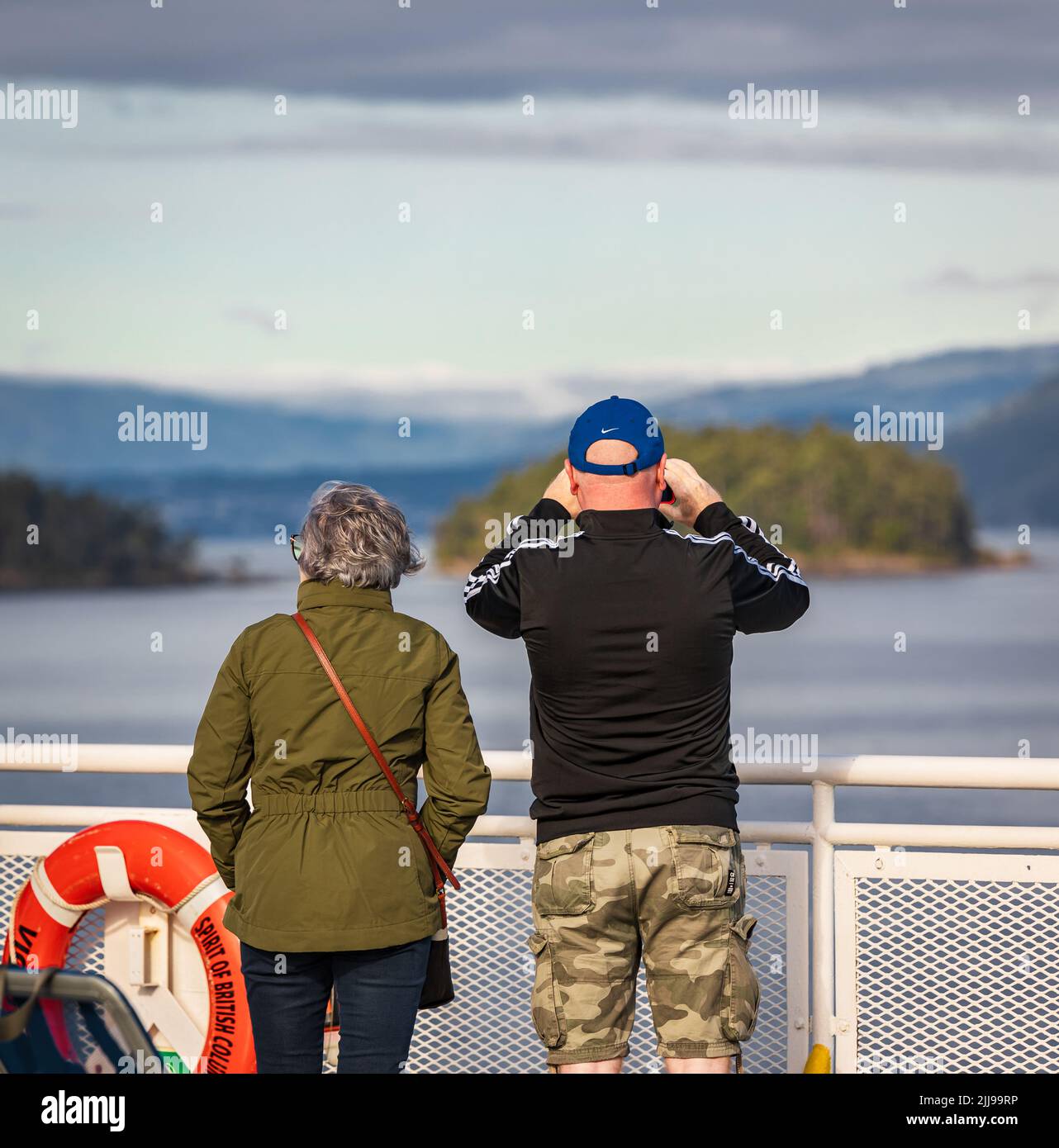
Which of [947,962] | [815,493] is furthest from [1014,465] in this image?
[947,962]

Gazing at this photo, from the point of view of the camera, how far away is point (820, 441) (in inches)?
2680

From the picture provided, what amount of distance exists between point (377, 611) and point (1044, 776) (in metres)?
1.39

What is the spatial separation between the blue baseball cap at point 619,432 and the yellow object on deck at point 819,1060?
4.36 ft

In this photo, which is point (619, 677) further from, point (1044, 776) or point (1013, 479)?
point (1013, 479)

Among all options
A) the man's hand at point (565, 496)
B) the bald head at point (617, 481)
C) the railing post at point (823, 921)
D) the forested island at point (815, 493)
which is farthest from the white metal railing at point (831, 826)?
the forested island at point (815, 493)

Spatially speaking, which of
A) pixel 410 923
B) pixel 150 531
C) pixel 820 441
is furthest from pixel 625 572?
pixel 150 531

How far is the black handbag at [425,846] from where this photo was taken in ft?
7.45

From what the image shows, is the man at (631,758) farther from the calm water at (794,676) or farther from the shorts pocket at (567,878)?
the calm water at (794,676)

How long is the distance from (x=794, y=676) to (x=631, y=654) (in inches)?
1971

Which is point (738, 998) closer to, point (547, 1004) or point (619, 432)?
point (547, 1004)

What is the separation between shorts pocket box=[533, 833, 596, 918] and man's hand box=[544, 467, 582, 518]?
560 mm

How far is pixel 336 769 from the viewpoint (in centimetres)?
228

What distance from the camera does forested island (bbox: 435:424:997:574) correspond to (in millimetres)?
64188
